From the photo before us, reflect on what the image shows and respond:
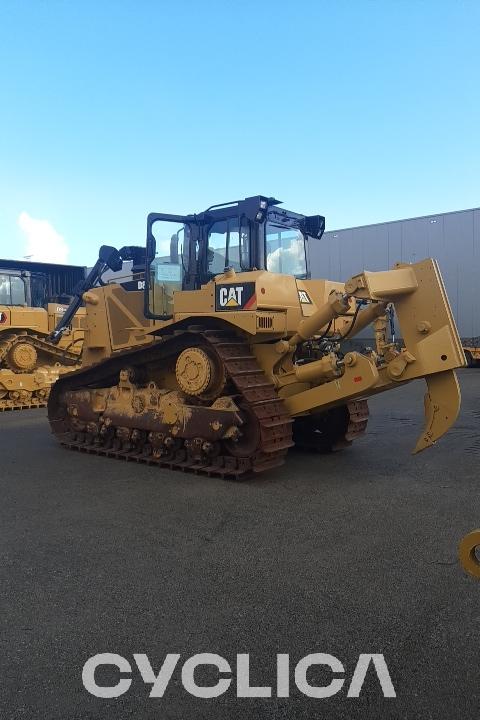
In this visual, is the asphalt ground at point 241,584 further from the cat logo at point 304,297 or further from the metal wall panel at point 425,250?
the metal wall panel at point 425,250

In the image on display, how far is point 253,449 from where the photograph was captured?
6.46 metres

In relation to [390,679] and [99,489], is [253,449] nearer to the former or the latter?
[99,489]

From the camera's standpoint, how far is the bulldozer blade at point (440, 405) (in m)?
5.94

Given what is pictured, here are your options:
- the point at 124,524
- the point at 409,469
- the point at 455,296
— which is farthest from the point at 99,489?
the point at 455,296

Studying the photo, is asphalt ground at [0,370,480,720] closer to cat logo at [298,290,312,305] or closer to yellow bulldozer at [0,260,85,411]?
cat logo at [298,290,312,305]

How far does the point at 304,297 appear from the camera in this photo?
7359 mm

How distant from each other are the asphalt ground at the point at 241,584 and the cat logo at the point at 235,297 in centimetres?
195

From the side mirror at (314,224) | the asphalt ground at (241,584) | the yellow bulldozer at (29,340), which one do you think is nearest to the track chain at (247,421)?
the asphalt ground at (241,584)

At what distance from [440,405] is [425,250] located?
65.5 ft

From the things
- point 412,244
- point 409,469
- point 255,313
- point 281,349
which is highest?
point 412,244

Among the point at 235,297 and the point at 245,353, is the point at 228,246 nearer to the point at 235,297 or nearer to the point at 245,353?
the point at 235,297

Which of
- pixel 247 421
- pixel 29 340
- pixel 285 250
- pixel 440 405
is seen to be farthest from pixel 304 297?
pixel 29 340

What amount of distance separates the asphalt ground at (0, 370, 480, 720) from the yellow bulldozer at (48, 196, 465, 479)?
0.65 meters

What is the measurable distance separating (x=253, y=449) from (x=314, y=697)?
378 cm
